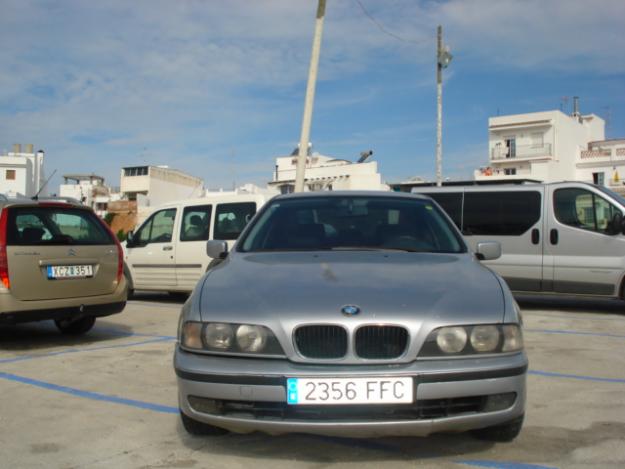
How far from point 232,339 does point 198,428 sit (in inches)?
28.0

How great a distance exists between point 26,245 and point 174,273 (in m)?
4.39

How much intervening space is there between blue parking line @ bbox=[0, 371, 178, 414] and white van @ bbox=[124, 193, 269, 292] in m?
5.18

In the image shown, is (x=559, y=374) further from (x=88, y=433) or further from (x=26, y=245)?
(x=26, y=245)

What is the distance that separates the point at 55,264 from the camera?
6.63 metres

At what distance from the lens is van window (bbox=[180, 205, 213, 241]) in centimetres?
1064

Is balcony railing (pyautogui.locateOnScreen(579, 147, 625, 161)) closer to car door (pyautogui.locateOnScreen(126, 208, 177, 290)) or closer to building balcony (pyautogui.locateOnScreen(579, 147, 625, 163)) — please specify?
building balcony (pyautogui.locateOnScreen(579, 147, 625, 163))

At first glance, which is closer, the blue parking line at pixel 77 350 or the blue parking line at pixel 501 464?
the blue parking line at pixel 501 464

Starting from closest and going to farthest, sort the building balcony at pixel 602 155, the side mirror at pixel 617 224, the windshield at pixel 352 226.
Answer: the windshield at pixel 352 226
the side mirror at pixel 617 224
the building balcony at pixel 602 155

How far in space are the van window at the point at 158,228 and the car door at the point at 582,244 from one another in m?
6.07

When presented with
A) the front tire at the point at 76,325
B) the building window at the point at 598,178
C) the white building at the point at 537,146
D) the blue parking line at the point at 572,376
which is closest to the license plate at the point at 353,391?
the blue parking line at the point at 572,376

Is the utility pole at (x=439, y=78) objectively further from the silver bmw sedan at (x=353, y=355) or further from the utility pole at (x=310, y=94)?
the silver bmw sedan at (x=353, y=355)

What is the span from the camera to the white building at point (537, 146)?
50406 millimetres

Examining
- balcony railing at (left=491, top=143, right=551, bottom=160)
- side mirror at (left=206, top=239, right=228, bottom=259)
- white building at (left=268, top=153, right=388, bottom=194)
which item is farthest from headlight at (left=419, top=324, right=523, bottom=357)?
balcony railing at (left=491, top=143, right=551, bottom=160)

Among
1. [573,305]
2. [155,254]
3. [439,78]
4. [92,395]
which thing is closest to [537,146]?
[439,78]
